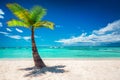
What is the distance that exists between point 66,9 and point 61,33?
147 inches

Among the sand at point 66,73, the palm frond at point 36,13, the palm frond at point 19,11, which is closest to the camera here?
the sand at point 66,73

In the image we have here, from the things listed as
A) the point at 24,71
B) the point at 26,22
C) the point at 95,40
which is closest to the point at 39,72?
the point at 24,71

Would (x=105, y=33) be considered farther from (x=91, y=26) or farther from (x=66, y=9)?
(x=66, y=9)

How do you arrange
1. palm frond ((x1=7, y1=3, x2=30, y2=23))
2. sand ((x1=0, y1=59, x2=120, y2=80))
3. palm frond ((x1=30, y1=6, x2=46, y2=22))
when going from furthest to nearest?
palm frond ((x1=30, y1=6, x2=46, y2=22)) → palm frond ((x1=7, y1=3, x2=30, y2=23)) → sand ((x1=0, y1=59, x2=120, y2=80))

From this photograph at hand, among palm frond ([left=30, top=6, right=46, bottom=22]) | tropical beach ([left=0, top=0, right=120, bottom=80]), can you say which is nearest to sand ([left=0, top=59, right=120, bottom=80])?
tropical beach ([left=0, top=0, right=120, bottom=80])

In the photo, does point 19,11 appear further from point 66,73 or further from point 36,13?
point 66,73

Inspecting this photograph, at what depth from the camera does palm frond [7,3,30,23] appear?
6.63 metres

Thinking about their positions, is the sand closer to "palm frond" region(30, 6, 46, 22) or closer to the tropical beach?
the tropical beach

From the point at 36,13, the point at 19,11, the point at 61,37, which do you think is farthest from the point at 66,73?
the point at 61,37

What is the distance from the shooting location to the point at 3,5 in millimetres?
14711

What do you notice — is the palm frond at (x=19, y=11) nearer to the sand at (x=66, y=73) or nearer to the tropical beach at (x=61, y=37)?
the tropical beach at (x=61, y=37)

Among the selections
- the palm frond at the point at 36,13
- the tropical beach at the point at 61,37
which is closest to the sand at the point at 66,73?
the tropical beach at the point at 61,37

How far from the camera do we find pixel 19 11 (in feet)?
21.9

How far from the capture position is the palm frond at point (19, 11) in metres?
6.63
